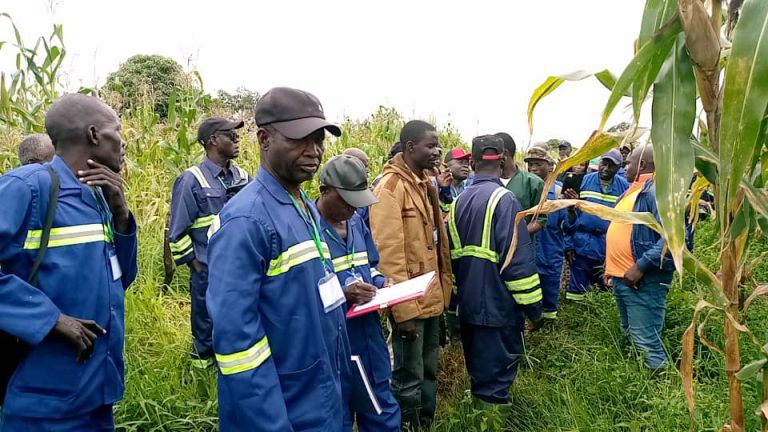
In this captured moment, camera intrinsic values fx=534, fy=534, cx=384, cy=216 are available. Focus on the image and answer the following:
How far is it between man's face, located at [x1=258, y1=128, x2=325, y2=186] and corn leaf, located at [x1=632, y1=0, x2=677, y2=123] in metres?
1.08

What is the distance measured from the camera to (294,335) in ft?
6.32

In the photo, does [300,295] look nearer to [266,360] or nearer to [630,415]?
[266,360]

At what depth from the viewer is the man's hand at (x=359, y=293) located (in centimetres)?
246

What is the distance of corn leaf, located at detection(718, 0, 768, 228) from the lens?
117 cm

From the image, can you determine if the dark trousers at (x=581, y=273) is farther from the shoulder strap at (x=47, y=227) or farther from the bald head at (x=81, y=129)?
the shoulder strap at (x=47, y=227)

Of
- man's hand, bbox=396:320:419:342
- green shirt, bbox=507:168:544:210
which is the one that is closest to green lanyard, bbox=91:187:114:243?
man's hand, bbox=396:320:419:342

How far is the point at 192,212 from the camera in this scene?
13.6ft

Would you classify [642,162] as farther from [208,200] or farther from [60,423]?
[60,423]

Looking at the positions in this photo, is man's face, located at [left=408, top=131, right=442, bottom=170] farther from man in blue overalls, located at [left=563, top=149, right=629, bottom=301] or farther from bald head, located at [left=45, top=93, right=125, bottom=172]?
man in blue overalls, located at [left=563, top=149, right=629, bottom=301]

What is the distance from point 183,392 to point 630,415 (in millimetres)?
2964

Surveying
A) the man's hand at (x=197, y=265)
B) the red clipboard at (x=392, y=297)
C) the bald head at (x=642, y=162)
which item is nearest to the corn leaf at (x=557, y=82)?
the red clipboard at (x=392, y=297)

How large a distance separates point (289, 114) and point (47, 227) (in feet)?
3.31

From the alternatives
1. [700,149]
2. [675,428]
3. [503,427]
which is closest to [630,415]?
[675,428]

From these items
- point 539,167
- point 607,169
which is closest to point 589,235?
point 607,169
